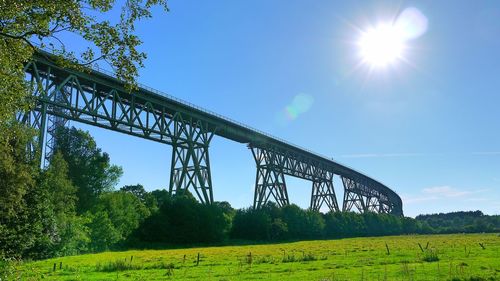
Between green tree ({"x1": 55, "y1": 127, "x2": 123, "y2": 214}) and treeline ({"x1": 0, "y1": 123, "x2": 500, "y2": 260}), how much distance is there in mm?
126

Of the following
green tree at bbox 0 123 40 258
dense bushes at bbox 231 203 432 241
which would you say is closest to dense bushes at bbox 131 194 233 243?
dense bushes at bbox 231 203 432 241

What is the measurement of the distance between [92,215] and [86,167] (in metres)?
7.07

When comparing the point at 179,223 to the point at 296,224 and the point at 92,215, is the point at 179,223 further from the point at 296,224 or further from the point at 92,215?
the point at 296,224

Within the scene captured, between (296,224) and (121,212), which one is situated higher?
(121,212)

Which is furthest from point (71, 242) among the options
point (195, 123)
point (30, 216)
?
point (195, 123)

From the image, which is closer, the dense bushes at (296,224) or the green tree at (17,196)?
the green tree at (17,196)

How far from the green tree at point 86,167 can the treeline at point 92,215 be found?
0.13 metres

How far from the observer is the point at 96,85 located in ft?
143

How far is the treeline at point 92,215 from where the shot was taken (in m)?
32.3

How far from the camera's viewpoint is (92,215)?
53844 millimetres

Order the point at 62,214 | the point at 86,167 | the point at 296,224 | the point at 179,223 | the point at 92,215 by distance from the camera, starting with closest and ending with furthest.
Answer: the point at 62,214 → the point at 92,215 → the point at 86,167 → the point at 179,223 → the point at 296,224

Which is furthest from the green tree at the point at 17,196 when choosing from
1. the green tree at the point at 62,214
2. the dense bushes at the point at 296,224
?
the dense bushes at the point at 296,224

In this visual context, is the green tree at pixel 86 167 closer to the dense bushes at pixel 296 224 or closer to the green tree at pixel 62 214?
the green tree at pixel 62 214

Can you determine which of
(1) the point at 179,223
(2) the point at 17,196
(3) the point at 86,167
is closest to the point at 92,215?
(3) the point at 86,167
